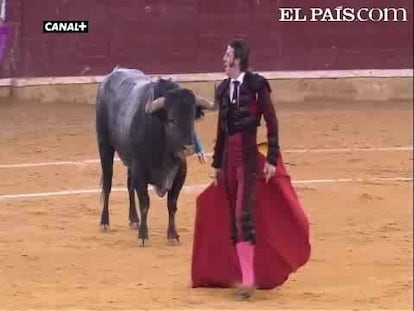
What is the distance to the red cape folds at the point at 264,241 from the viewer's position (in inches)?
224

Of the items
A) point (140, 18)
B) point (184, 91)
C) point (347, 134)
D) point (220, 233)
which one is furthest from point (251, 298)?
point (140, 18)

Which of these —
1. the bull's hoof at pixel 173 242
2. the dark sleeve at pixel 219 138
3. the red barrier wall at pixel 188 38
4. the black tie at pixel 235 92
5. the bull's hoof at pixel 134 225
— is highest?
the red barrier wall at pixel 188 38

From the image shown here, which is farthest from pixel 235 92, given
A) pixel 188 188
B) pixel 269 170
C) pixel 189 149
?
pixel 188 188

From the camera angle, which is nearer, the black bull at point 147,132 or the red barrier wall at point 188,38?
the black bull at point 147,132

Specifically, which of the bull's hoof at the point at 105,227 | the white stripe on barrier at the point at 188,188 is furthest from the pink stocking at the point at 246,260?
the white stripe on barrier at the point at 188,188

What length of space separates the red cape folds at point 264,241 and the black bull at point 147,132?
1034 millimetres

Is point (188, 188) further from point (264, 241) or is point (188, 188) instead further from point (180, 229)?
point (264, 241)

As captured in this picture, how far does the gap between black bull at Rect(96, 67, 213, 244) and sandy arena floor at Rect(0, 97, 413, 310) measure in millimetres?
286

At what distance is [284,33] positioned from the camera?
50.5 feet

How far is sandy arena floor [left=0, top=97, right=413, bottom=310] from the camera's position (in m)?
5.57

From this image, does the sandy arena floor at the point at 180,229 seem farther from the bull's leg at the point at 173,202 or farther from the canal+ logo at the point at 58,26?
the canal+ logo at the point at 58,26

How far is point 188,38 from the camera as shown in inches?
601

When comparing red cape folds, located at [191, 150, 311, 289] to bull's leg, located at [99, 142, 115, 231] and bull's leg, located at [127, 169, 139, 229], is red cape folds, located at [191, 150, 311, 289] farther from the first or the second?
bull's leg, located at [99, 142, 115, 231]

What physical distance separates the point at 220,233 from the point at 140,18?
9554mm
